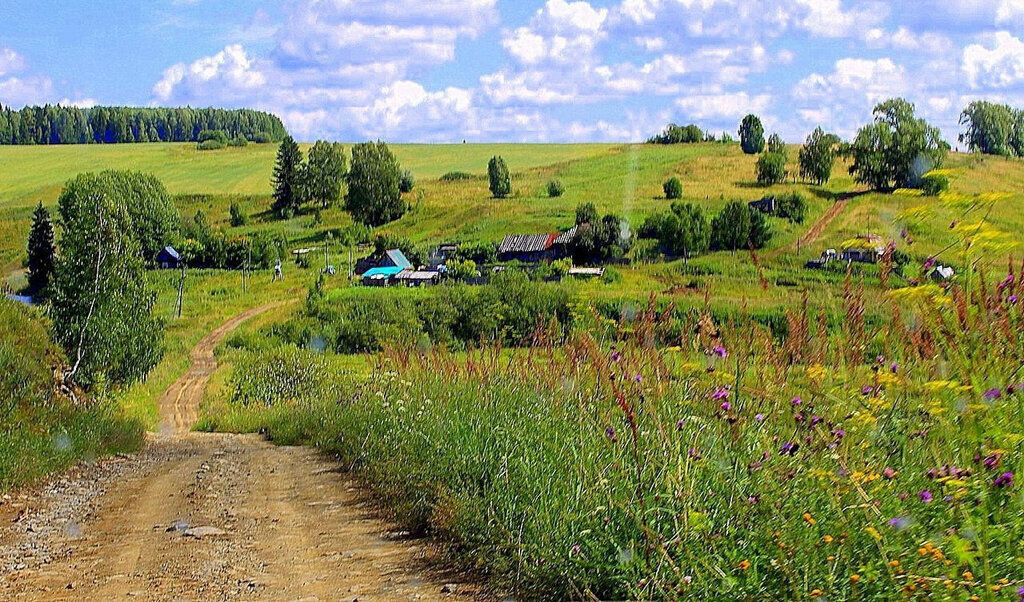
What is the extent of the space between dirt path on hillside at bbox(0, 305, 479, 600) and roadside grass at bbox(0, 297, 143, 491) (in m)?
0.31

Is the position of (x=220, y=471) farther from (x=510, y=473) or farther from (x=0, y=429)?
(x=510, y=473)

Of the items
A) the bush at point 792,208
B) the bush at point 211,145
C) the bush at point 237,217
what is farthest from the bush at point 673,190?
the bush at point 211,145

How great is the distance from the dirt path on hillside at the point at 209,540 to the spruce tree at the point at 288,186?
94690 millimetres

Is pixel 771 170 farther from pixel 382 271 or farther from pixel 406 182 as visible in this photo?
pixel 382 271

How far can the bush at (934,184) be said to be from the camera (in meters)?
3.84

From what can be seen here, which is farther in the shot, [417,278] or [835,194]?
[835,194]

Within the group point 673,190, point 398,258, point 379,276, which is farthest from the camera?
point 673,190

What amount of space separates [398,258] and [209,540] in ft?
229

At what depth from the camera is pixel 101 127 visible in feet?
598

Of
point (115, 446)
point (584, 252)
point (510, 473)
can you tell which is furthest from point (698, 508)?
point (584, 252)

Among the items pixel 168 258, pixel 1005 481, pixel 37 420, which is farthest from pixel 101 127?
pixel 1005 481

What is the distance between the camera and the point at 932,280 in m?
4.01

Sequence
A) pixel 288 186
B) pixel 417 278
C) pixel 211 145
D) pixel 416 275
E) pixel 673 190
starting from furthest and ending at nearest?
pixel 211 145 < pixel 288 186 < pixel 673 190 < pixel 416 275 < pixel 417 278

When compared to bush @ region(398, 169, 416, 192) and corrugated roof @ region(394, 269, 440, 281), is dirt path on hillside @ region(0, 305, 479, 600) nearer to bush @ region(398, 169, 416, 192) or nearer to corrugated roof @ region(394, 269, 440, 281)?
corrugated roof @ region(394, 269, 440, 281)
